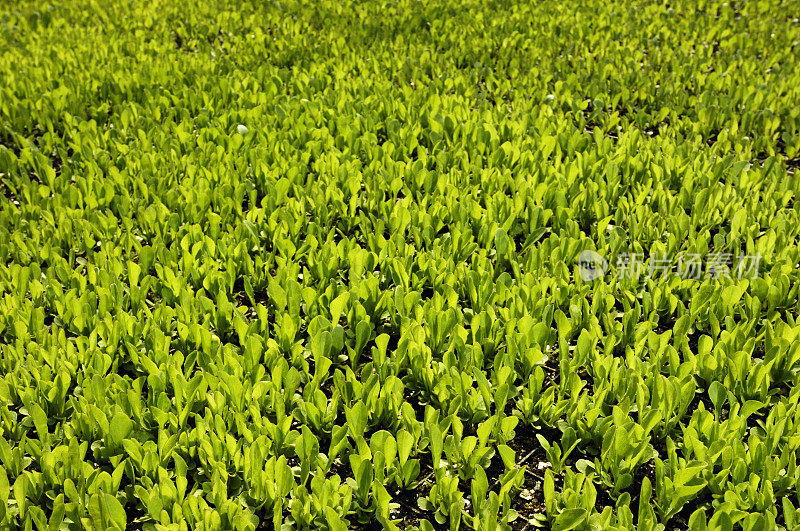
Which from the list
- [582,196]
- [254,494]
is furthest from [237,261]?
[582,196]

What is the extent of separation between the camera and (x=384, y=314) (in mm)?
2686

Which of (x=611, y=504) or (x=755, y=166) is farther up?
(x=755, y=166)

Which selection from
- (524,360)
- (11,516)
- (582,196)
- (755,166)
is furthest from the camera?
(755,166)

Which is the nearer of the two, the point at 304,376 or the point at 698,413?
the point at 698,413

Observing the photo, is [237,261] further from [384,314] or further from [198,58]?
[198,58]

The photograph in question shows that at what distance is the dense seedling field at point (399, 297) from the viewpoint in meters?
1.95

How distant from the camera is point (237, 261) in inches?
115

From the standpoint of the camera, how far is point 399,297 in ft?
8.51

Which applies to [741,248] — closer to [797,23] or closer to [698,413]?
[698,413]

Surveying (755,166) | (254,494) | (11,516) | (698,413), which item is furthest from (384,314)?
(755,166)

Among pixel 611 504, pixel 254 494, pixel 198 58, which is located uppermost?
pixel 198 58

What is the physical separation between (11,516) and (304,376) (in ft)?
3.05

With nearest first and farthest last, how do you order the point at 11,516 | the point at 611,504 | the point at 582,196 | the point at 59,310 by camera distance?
the point at 11,516, the point at 611,504, the point at 59,310, the point at 582,196

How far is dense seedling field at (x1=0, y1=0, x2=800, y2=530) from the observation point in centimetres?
195
